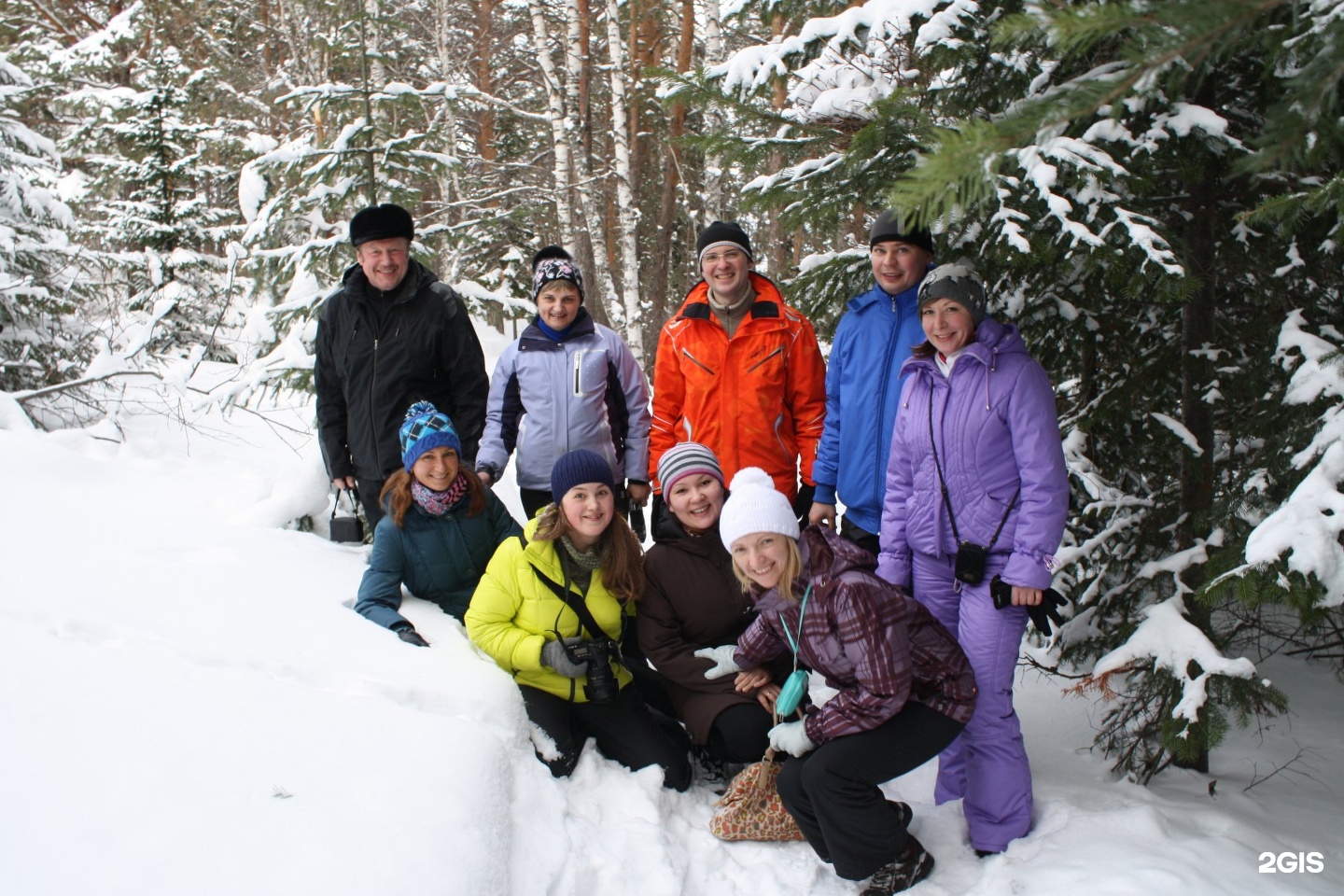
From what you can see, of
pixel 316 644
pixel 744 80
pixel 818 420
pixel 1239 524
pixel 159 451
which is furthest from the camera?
pixel 159 451

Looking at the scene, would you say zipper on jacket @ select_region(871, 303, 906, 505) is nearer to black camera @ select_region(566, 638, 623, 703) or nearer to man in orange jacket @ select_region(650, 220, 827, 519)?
man in orange jacket @ select_region(650, 220, 827, 519)

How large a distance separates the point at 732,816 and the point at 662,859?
392 millimetres

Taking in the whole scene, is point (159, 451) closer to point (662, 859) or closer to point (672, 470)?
point (672, 470)

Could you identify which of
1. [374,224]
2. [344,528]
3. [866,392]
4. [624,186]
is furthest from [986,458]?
[624,186]

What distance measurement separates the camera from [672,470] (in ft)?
12.0

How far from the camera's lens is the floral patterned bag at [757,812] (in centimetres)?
332

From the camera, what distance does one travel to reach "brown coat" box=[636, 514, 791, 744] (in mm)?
3779

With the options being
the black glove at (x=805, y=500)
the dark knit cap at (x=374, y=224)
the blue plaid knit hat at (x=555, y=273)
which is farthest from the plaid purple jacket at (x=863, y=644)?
the dark knit cap at (x=374, y=224)

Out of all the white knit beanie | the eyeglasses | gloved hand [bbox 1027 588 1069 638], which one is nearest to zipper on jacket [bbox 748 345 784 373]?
the eyeglasses

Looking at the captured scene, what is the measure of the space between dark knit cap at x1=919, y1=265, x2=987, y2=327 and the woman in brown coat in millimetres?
1194

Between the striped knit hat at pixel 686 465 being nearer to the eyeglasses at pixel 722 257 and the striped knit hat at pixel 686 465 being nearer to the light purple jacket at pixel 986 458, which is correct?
the light purple jacket at pixel 986 458

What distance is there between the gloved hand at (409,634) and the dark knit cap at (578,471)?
35.8 inches

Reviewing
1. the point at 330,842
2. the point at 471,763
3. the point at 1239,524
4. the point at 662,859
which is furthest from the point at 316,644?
the point at 1239,524

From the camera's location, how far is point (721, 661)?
12.0 ft
